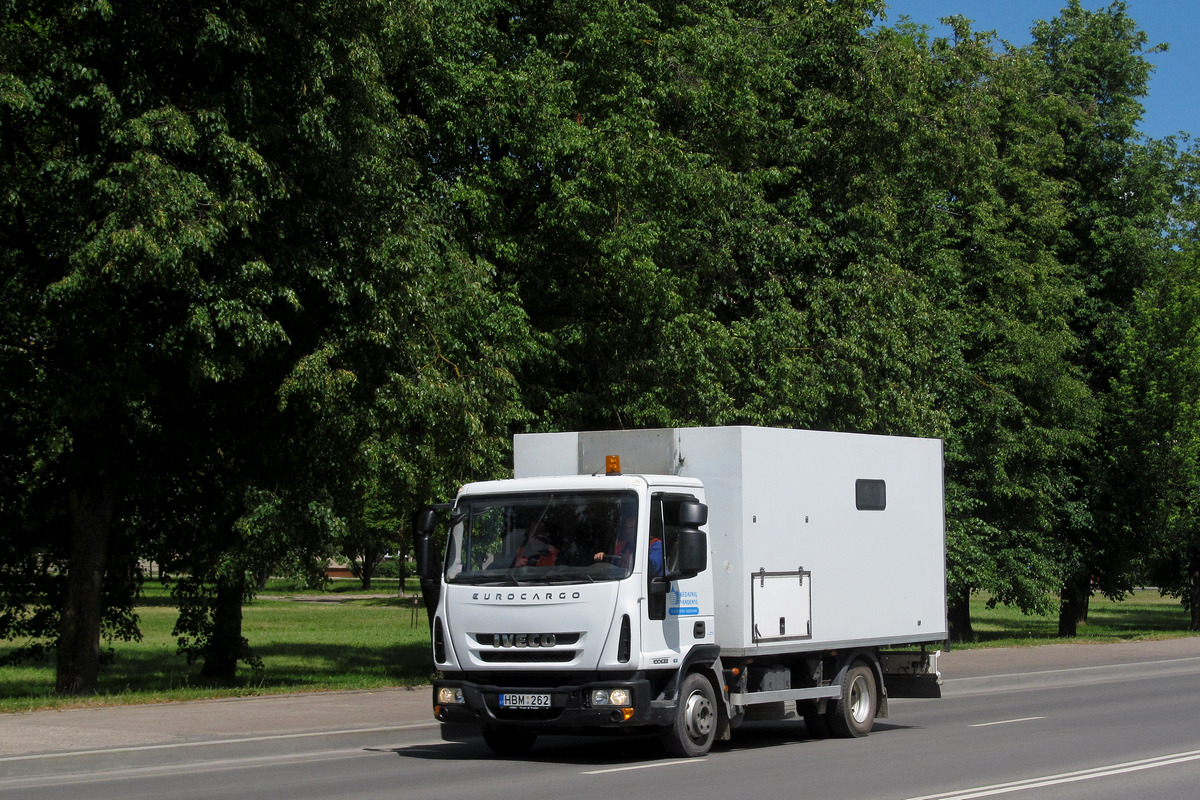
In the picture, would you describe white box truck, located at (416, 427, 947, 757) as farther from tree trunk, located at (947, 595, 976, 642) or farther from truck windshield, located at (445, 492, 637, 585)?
tree trunk, located at (947, 595, 976, 642)

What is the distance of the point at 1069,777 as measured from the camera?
1068cm

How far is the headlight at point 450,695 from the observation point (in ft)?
38.2

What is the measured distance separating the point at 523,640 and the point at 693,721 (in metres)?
1.83

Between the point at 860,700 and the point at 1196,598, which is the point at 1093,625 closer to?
the point at 1196,598

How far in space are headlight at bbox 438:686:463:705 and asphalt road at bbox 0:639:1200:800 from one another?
2.00 ft

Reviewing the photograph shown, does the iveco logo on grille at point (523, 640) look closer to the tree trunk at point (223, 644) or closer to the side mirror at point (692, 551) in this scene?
the side mirror at point (692, 551)

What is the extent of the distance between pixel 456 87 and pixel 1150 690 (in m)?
14.7

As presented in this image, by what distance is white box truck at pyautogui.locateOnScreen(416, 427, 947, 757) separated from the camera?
36.7ft

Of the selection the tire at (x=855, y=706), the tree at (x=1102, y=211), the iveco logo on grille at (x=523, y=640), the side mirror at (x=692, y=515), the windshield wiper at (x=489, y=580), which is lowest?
the tire at (x=855, y=706)

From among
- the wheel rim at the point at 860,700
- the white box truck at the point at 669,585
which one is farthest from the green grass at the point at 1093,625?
the white box truck at the point at 669,585

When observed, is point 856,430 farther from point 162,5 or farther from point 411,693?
point 162,5

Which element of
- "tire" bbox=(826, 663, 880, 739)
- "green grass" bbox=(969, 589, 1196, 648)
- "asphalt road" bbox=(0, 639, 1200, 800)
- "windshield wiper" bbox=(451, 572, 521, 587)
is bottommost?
"green grass" bbox=(969, 589, 1196, 648)

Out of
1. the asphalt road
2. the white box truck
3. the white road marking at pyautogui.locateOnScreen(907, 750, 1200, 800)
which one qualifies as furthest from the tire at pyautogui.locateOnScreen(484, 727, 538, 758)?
the white road marking at pyautogui.locateOnScreen(907, 750, 1200, 800)

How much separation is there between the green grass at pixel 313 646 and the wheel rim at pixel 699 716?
26.0 feet
